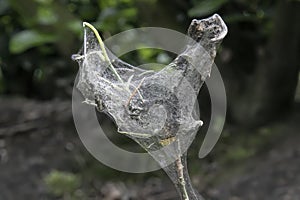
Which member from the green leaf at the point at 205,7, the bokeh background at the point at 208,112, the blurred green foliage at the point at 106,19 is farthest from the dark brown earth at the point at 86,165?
the green leaf at the point at 205,7

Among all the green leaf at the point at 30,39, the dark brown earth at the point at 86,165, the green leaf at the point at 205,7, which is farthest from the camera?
the green leaf at the point at 30,39

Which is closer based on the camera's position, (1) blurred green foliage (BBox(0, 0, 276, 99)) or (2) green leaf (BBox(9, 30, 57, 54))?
(1) blurred green foliage (BBox(0, 0, 276, 99))

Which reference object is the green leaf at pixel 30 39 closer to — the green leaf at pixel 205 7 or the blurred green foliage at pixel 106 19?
the blurred green foliage at pixel 106 19

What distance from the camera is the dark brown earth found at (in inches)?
63.5

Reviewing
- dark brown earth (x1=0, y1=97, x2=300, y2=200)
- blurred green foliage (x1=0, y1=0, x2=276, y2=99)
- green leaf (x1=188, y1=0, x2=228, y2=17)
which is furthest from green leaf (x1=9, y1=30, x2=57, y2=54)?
green leaf (x1=188, y1=0, x2=228, y2=17)

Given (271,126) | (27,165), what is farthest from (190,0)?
(27,165)

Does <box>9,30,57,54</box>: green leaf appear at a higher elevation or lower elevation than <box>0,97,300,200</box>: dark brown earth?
higher

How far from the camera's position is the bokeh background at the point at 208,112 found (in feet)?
5.38

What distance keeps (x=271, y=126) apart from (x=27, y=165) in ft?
2.76

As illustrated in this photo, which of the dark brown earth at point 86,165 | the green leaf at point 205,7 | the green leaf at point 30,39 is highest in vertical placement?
the green leaf at point 205,7

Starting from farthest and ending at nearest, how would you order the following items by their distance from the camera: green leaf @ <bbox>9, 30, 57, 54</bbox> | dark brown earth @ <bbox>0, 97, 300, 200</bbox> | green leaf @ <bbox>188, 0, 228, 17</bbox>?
1. green leaf @ <bbox>9, 30, 57, 54</bbox>
2. dark brown earth @ <bbox>0, 97, 300, 200</bbox>
3. green leaf @ <bbox>188, 0, 228, 17</bbox>

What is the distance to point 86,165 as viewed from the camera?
1.90 meters

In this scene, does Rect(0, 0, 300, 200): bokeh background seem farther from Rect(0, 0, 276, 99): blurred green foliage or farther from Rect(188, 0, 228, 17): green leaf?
Rect(188, 0, 228, 17): green leaf

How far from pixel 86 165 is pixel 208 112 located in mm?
447
